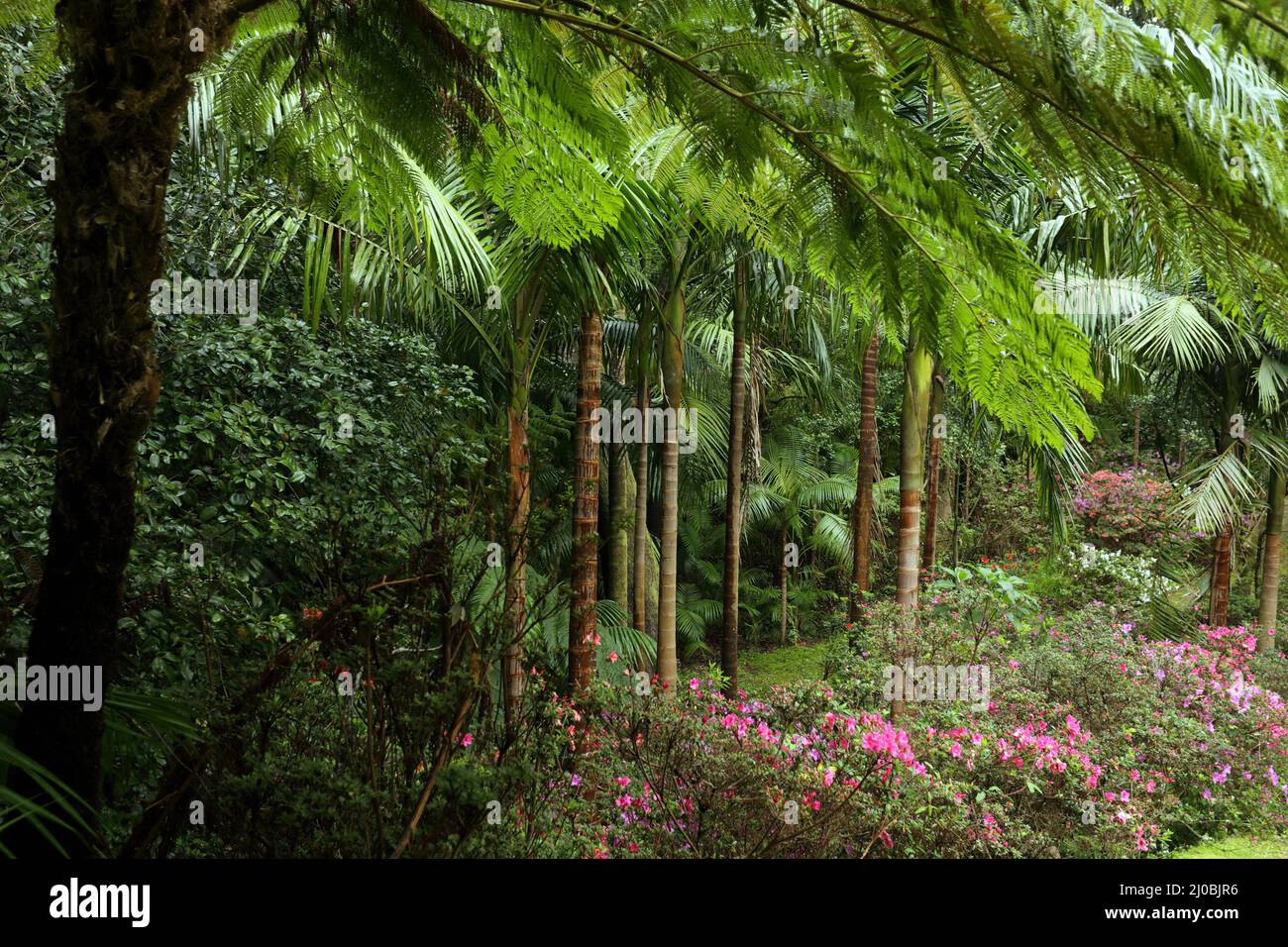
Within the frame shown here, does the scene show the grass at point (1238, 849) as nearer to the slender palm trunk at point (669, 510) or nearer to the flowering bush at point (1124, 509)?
the slender palm trunk at point (669, 510)

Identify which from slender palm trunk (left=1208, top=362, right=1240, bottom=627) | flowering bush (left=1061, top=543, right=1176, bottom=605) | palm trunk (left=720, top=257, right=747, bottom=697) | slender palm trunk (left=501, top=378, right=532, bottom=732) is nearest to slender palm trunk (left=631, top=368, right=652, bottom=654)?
palm trunk (left=720, top=257, right=747, bottom=697)

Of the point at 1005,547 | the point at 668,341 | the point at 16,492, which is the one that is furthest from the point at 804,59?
the point at 1005,547

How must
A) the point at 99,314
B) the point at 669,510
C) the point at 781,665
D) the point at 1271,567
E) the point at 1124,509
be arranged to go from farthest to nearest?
the point at 781,665, the point at 1124,509, the point at 1271,567, the point at 669,510, the point at 99,314

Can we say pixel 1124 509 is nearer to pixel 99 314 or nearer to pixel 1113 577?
pixel 1113 577

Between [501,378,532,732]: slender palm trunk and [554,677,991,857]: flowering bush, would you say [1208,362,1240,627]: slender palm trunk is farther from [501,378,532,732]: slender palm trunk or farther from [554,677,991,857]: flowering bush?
[501,378,532,732]: slender palm trunk

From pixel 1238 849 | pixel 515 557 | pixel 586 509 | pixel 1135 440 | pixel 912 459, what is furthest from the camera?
pixel 1135 440

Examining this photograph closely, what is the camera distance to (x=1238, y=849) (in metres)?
5.92

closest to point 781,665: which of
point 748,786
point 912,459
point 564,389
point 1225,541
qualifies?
point 564,389

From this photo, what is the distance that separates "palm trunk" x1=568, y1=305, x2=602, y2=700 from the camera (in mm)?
4633

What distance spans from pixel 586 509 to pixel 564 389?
15.6ft

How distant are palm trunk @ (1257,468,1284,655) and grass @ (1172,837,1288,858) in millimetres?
3675
